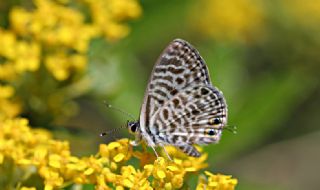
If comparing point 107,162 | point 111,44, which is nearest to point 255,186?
point 111,44

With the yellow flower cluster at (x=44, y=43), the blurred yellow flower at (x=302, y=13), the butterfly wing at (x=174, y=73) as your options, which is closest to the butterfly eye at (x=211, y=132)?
the butterfly wing at (x=174, y=73)

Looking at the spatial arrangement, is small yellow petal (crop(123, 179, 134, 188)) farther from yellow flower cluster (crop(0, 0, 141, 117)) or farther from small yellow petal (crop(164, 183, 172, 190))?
yellow flower cluster (crop(0, 0, 141, 117))

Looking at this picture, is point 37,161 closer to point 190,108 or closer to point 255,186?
point 190,108

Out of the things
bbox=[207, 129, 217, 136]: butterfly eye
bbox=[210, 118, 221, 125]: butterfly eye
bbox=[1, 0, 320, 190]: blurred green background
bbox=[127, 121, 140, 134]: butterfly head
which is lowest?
bbox=[1, 0, 320, 190]: blurred green background

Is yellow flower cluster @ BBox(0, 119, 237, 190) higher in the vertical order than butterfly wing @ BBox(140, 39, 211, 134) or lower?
lower

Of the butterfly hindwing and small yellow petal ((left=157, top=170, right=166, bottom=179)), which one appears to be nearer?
small yellow petal ((left=157, top=170, right=166, bottom=179))

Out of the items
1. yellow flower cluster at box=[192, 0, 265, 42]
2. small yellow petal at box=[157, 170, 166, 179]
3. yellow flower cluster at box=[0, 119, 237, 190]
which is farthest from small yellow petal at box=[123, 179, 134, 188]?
yellow flower cluster at box=[192, 0, 265, 42]

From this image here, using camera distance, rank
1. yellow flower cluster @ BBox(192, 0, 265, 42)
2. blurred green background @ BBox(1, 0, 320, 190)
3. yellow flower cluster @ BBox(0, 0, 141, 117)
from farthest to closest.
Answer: yellow flower cluster @ BBox(192, 0, 265, 42), blurred green background @ BBox(1, 0, 320, 190), yellow flower cluster @ BBox(0, 0, 141, 117)

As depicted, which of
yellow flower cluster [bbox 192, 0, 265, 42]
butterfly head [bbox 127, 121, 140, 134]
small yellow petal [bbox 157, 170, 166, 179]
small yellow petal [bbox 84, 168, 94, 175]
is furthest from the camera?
yellow flower cluster [bbox 192, 0, 265, 42]

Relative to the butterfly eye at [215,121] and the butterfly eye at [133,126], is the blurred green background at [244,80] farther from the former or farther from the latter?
the butterfly eye at [215,121]
